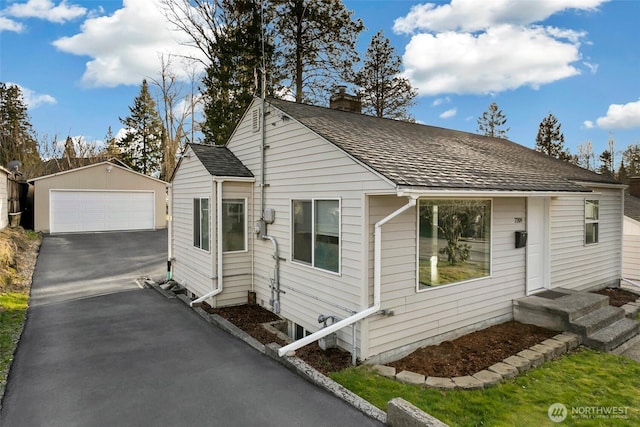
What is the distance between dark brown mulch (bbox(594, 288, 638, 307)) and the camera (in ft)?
27.8

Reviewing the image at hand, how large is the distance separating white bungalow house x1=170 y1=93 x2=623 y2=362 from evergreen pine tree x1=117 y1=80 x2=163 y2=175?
91.6ft

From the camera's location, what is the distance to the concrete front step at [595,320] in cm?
615

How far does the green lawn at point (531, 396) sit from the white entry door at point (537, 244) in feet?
7.98

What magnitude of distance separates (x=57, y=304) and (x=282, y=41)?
14555 mm

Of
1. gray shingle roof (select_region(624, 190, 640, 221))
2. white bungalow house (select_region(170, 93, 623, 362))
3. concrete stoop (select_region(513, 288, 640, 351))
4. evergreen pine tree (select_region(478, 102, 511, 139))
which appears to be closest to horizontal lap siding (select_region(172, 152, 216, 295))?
white bungalow house (select_region(170, 93, 623, 362))

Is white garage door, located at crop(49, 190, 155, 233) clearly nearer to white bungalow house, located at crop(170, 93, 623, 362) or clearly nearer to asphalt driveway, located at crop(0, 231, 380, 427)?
asphalt driveway, located at crop(0, 231, 380, 427)

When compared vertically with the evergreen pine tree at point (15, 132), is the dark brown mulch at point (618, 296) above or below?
below

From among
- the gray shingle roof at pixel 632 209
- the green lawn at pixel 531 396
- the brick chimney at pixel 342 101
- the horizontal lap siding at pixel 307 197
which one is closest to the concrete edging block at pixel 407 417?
the green lawn at pixel 531 396

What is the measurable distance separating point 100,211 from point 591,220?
22.6 metres

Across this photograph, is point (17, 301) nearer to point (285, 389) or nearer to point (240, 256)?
point (240, 256)

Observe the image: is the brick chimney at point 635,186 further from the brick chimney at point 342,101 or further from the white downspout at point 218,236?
the white downspout at point 218,236

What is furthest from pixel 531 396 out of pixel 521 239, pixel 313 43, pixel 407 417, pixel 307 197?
pixel 313 43

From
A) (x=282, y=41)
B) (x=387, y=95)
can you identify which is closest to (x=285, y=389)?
(x=282, y=41)

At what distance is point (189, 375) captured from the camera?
192 inches
